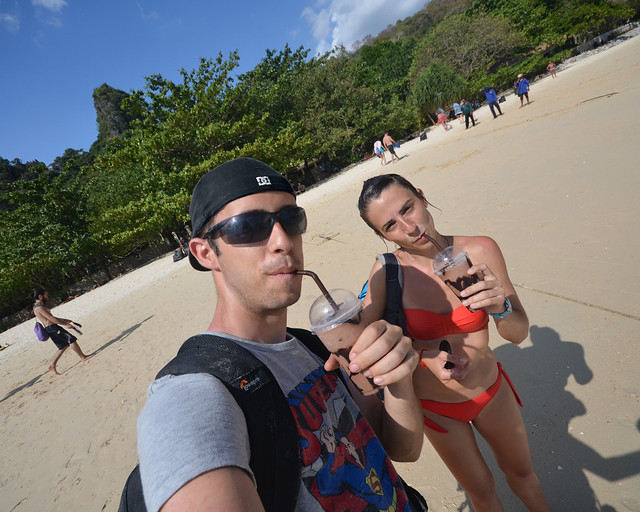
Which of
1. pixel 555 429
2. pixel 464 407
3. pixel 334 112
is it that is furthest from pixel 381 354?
pixel 334 112

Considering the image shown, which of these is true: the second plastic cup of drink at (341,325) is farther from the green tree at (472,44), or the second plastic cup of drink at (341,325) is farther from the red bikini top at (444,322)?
the green tree at (472,44)

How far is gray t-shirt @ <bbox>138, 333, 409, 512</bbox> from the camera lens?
2.68 ft

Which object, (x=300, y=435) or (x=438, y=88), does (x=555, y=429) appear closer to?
(x=300, y=435)

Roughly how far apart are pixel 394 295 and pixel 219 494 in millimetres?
1380

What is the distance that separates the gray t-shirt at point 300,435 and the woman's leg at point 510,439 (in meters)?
0.86

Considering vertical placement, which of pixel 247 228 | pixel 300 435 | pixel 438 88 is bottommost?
pixel 300 435

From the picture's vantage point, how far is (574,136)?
883cm

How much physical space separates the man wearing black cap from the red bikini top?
0.55m

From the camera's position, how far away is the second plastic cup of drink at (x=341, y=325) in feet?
3.51

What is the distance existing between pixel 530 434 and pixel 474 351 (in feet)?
5.27

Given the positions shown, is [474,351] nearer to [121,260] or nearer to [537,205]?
[537,205]

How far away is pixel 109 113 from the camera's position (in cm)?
6531

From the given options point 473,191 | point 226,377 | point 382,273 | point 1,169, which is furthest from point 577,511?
point 1,169

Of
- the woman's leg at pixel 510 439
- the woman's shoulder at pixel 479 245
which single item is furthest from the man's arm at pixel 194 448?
the woman's shoulder at pixel 479 245
